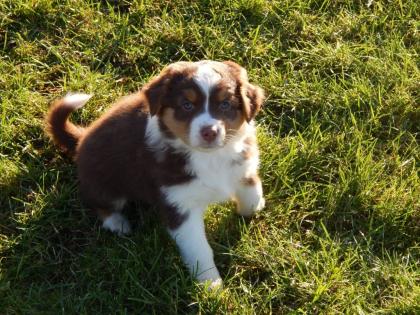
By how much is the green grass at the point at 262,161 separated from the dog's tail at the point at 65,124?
199mm

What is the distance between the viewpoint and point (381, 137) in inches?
171

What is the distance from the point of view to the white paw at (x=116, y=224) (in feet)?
12.6

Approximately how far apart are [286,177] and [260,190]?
30 centimetres

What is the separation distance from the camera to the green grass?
11.5 feet

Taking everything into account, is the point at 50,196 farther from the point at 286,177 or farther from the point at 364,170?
the point at 364,170

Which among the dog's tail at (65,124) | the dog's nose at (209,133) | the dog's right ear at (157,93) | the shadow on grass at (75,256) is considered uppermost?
the dog's right ear at (157,93)

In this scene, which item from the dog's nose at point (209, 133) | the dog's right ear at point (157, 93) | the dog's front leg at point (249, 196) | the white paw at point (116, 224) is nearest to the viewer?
the dog's nose at point (209, 133)

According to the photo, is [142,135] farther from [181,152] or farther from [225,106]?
[225,106]

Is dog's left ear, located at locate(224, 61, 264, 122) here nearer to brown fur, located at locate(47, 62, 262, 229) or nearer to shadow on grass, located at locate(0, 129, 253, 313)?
brown fur, located at locate(47, 62, 262, 229)

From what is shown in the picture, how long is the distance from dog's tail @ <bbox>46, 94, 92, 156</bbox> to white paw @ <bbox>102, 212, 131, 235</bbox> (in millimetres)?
537

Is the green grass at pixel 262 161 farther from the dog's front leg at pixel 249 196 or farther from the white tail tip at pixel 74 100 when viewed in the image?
the white tail tip at pixel 74 100

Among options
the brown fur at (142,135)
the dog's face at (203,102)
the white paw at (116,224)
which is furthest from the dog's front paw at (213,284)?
the dog's face at (203,102)

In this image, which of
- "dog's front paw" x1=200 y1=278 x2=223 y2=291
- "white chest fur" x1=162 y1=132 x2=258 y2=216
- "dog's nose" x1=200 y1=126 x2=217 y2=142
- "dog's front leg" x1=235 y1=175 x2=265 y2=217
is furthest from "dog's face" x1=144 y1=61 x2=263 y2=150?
"dog's front paw" x1=200 y1=278 x2=223 y2=291

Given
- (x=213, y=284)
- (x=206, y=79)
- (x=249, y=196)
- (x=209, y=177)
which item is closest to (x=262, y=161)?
(x=249, y=196)
